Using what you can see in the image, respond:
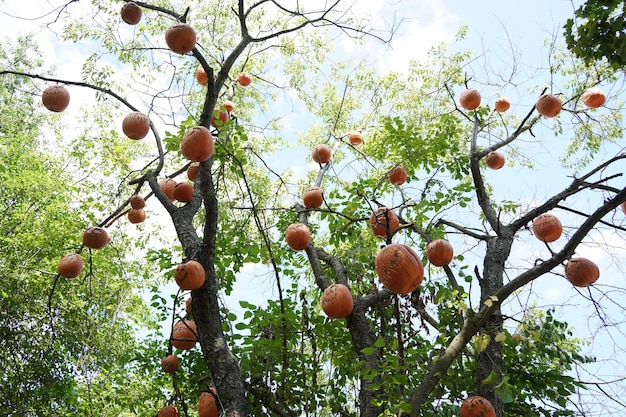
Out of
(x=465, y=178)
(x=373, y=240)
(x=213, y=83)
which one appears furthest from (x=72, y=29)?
(x=465, y=178)

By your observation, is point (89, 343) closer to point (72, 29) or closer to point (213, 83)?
point (72, 29)

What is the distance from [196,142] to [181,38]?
72 cm

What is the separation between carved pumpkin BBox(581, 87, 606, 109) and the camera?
16.4 ft

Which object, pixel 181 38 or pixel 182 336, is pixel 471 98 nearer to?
pixel 181 38

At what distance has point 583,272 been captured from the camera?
3.50 m

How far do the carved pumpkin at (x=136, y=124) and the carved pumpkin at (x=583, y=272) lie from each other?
333cm

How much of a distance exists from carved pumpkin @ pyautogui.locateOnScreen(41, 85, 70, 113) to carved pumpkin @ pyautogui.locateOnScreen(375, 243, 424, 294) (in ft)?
8.64

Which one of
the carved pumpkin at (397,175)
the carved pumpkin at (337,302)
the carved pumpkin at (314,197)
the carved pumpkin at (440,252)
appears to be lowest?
the carved pumpkin at (337,302)

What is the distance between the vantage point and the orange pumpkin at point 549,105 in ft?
15.8

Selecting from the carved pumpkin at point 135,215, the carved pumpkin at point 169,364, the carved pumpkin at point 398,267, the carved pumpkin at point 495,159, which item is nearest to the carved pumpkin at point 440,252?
the carved pumpkin at point 398,267

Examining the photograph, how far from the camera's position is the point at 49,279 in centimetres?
722

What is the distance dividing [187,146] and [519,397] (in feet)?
10.4

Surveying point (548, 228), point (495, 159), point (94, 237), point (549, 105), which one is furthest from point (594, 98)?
point (94, 237)

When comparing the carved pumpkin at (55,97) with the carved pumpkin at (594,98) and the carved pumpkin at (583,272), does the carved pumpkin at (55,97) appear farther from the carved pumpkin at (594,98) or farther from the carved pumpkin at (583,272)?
the carved pumpkin at (594,98)
